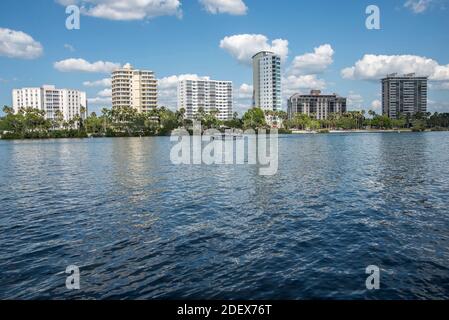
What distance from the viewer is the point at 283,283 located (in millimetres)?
15719

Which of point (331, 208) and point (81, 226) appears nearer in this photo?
point (81, 226)

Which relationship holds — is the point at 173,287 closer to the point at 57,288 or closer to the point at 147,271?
the point at 147,271

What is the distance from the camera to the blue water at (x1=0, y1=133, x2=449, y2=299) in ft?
50.6

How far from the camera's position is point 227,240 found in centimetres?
2145

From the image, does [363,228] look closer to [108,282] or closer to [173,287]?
[173,287]

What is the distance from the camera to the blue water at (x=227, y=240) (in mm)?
15438

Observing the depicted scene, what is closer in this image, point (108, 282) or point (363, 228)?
point (108, 282)

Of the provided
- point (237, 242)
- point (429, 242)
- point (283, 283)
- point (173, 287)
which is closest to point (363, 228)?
point (429, 242)

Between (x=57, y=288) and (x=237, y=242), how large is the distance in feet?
30.8

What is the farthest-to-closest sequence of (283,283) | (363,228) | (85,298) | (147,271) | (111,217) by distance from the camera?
(111,217)
(363,228)
(147,271)
(283,283)
(85,298)
